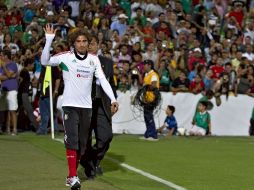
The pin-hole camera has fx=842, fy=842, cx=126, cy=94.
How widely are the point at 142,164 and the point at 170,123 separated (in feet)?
26.8

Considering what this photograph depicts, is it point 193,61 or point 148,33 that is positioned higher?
point 148,33

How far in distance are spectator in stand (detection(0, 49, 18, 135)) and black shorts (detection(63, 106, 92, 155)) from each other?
10.2 m

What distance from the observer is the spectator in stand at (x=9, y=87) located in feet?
71.9

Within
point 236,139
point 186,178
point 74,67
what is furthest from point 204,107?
point 74,67

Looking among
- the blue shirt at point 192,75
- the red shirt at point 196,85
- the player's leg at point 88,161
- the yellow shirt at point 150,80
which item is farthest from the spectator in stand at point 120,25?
the player's leg at point 88,161

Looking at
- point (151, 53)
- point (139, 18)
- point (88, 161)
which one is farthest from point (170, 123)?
point (88, 161)

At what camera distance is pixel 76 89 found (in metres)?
11.7

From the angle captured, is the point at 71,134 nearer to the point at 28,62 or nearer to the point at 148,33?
the point at 28,62

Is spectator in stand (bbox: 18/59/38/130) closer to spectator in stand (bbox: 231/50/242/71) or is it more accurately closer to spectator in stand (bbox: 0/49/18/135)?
spectator in stand (bbox: 0/49/18/135)

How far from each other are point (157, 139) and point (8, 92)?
412cm

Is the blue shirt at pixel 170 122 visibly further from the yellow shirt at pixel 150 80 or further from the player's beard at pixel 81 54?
the player's beard at pixel 81 54

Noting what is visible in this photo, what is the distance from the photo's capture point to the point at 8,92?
871 inches

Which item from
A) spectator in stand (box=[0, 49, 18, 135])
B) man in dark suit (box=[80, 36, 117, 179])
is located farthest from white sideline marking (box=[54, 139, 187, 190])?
spectator in stand (box=[0, 49, 18, 135])

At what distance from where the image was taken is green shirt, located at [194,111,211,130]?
23469 mm
